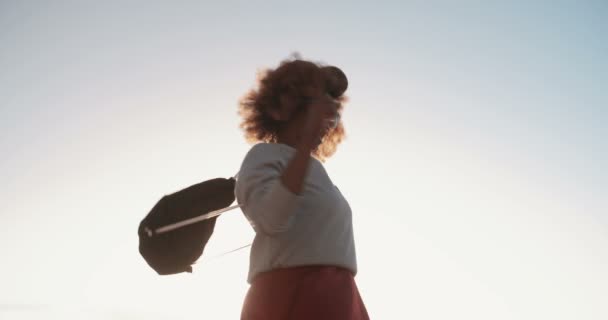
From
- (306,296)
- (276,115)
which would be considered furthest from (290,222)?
(276,115)

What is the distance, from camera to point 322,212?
1.80 meters

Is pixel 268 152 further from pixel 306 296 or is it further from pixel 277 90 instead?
pixel 306 296

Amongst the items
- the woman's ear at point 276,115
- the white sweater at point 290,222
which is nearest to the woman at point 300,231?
the white sweater at point 290,222

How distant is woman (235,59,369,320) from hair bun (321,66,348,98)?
30mm

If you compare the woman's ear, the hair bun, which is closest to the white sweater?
the woman's ear

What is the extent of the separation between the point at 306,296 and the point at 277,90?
87cm

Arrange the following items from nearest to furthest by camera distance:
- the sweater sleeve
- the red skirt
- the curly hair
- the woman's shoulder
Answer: the sweater sleeve, the red skirt, the woman's shoulder, the curly hair

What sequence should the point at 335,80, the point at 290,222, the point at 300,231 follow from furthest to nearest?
the point at 335,80
the point at 300,231
the point at 290,222

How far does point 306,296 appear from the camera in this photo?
65.8 inches

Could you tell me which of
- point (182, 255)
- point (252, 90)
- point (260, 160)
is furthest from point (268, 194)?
point (252, 90)

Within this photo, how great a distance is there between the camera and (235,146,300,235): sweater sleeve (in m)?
1.56

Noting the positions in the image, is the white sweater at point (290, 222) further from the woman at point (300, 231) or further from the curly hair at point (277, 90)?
the curly hair at point (277, 90)

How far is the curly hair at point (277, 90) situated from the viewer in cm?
205

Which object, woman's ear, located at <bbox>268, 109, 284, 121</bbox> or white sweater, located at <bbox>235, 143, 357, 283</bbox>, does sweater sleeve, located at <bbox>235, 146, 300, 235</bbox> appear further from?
woman's ear, located at <bbox>268, 109, 284, 121</bbox>
